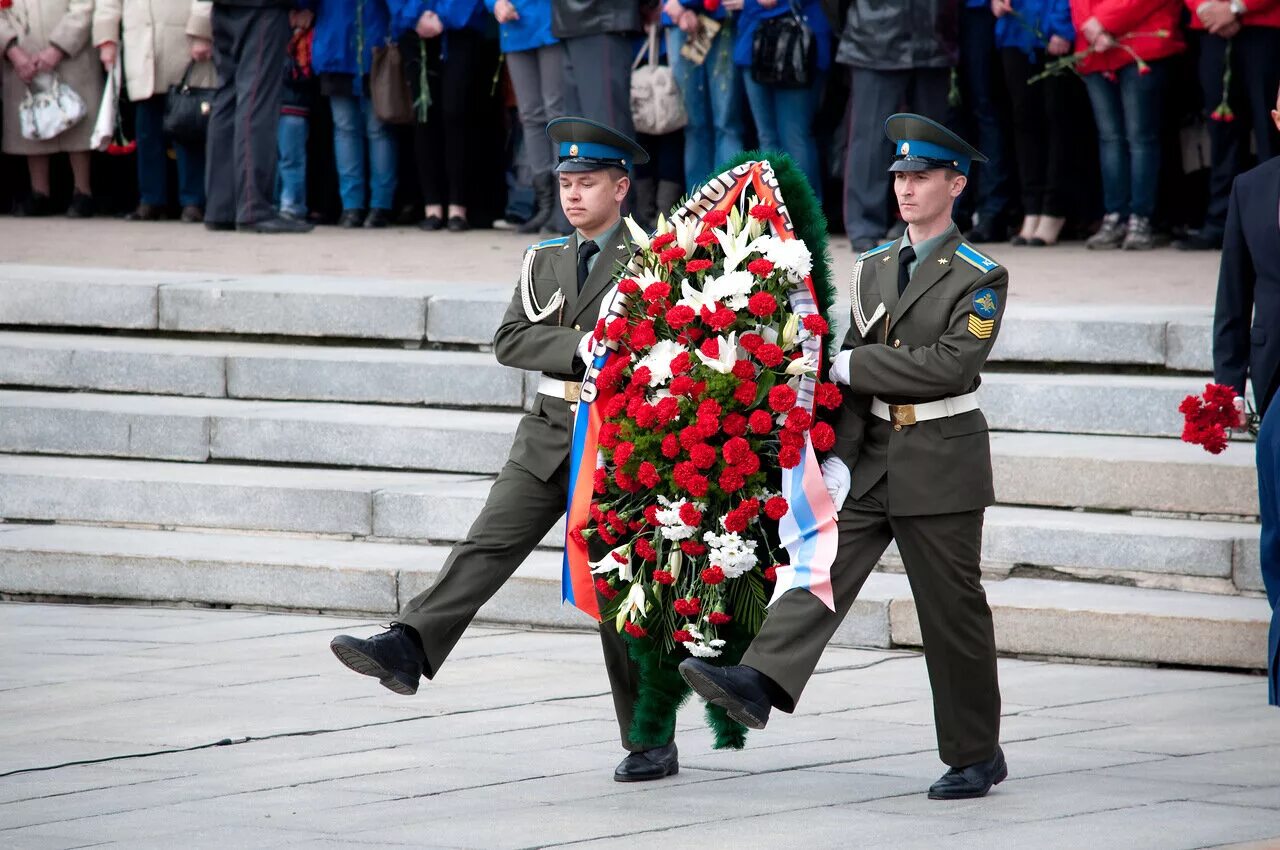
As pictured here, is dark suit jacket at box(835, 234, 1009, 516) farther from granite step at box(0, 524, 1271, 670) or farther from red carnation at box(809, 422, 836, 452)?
granite step at box(0, 524, 1271, 670)

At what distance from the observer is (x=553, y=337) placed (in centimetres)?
568

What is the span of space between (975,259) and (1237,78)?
19.3 feet

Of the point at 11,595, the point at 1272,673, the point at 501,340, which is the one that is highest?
the point at 501,340

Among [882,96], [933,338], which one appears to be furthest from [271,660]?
[882,96]

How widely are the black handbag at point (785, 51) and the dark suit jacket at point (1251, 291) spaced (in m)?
5.12

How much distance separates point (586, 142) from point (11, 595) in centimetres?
389

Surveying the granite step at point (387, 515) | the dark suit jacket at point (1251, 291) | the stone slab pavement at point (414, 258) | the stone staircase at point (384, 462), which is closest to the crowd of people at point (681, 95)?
the stone slab pavement at point (414, 258)

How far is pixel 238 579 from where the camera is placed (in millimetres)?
8133

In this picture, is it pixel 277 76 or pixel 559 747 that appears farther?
pixel 277 76

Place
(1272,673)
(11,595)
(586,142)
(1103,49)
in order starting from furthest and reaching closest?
(1103,49) → (11,595) → (586,142) → (1272,673)

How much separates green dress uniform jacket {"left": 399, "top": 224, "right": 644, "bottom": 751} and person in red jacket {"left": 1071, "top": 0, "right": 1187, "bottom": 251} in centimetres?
577

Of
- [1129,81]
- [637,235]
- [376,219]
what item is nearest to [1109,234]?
[1129,81]

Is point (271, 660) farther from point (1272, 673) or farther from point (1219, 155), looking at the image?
point (1219, 155)

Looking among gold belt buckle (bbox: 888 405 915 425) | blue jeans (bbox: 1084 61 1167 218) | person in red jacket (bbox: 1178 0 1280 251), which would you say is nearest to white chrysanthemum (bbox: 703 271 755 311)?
gold belt buckle (bbox: 888 405 915 425)
